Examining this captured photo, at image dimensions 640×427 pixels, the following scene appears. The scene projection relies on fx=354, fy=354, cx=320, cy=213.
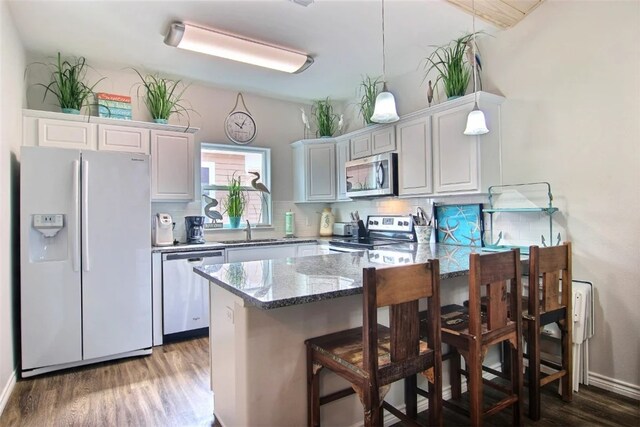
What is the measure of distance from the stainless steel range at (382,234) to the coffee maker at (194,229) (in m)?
1.46

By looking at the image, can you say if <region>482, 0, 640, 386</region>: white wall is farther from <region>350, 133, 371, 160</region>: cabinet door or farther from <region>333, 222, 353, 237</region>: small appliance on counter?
<region>333, 222, 353, 237</region>: small appliance on counter

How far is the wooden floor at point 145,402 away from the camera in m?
2.06

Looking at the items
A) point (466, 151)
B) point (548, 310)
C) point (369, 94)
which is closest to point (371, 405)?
point (548, 310)

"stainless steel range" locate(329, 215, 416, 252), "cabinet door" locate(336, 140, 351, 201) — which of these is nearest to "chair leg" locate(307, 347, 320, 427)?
"stainless steel range" locate(329, 215, 416, 252)

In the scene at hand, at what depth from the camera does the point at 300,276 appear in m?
1.86

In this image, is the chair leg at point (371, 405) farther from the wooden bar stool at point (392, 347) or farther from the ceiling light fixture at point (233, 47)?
the ceiling light fixture at point (233, 47)

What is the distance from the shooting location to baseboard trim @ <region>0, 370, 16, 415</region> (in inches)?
88.6

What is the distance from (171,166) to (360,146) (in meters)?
2.07

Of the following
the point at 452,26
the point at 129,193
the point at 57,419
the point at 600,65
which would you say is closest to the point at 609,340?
→ the point at 600,65

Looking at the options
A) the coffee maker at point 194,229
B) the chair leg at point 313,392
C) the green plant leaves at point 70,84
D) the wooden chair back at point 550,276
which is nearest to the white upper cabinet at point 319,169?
the coffee maker at point 194,229

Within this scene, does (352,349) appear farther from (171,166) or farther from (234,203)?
(234,203)

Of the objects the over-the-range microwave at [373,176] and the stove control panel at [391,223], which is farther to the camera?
the stove control panel at [391,223]

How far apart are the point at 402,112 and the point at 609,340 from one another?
2.71 m

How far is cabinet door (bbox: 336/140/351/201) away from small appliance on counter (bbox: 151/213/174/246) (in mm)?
1991
